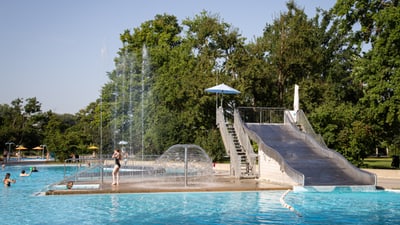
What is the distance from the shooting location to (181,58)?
180 ft

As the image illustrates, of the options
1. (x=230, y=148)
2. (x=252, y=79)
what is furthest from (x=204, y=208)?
(x=252, y=79)

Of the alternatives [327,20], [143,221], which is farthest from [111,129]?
[143,221]

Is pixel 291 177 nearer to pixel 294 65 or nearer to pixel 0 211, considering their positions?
pixel 0 211

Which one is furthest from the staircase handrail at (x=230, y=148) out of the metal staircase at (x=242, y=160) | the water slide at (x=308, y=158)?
the water slide at (x=308, y=158)

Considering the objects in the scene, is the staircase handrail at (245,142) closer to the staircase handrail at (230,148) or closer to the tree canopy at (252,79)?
the staircase handrail at (230,148)

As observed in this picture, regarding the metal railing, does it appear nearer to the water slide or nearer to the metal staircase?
the water slide

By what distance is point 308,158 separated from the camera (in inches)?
1046

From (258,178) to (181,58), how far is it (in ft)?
95.5

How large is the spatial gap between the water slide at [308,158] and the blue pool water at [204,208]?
119 cm

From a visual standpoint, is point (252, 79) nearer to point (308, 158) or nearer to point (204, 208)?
point (308, 158)

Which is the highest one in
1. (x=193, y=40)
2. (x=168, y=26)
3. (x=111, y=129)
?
(x=168, y=26)

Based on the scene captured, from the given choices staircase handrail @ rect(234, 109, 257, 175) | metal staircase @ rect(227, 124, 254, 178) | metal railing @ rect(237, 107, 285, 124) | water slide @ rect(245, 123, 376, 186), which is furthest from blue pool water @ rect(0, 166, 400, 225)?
metal railing @ rect(237, 107, 285, 124)

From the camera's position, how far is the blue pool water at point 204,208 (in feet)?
49.2

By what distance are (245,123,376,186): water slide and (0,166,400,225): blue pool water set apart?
1.19 meters
